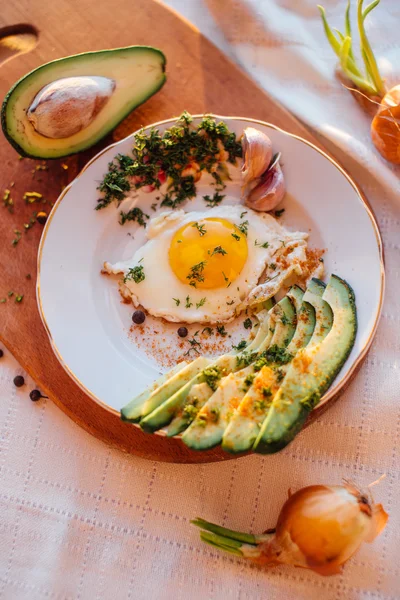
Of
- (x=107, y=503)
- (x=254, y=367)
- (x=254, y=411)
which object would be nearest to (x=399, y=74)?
(x=254, y=367)

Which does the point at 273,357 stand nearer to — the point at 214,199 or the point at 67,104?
the point at 214,199

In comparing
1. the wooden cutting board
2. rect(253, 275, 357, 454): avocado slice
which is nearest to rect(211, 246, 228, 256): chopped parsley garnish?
rect(253, 275, 357, 454): avocado slice

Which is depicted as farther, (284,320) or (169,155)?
(169,155)

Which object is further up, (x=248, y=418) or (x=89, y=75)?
(x=89, y=75)

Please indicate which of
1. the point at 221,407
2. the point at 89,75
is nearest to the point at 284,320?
the point at 221,407

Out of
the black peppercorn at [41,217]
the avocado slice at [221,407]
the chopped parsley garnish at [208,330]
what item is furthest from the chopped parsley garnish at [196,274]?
the black peppercorn at [41,217]

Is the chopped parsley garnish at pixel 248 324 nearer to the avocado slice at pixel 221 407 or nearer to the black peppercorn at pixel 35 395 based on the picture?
the avocado slice at pixel 221 407

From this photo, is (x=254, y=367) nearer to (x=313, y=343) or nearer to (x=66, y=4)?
(x=313, y=343)
